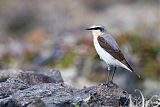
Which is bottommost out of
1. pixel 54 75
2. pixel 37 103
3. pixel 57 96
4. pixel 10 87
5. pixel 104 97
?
pixel 37 103

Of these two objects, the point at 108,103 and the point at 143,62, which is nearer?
the point at 108,103

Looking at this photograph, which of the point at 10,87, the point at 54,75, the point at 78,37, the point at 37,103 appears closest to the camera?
the point at 37,103

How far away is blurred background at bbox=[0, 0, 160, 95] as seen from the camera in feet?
53.5

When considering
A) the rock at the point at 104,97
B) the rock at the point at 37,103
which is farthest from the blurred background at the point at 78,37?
the rock at the point at 37,103

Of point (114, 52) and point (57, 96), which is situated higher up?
point (114, 52)

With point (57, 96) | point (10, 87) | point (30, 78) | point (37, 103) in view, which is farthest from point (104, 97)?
point (30, 78)

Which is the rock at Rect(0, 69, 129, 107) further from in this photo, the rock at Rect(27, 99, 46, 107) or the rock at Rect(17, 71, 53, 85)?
the rock at Rect(17, 71, 53, 85)

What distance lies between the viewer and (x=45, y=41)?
22.0 metres

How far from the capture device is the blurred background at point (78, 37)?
16.3 m

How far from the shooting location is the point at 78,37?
21.6 m

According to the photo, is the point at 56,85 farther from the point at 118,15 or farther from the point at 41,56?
the point at 118,15

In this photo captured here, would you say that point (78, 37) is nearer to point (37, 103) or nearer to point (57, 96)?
point (57, 96)

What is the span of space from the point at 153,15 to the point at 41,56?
1098 cm

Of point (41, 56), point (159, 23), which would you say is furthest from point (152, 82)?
point (159, 23)
